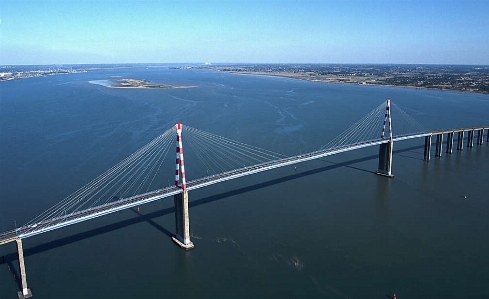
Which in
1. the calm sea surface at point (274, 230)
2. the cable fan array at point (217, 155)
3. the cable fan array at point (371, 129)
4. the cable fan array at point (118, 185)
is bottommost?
the calm sea surface at point (274, 230)

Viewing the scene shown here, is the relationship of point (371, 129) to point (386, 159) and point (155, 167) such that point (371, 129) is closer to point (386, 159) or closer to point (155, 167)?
point (386, 159)

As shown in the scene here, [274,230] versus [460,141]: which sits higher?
[460,141]

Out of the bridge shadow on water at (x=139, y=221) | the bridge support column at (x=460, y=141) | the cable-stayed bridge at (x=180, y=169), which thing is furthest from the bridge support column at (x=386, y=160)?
the bridge support column at (x=460, y=141)

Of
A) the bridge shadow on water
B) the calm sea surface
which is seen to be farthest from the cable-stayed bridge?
the bridge shadow on water

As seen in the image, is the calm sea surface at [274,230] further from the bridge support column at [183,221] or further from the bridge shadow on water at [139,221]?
the bridge support column at [183,221]

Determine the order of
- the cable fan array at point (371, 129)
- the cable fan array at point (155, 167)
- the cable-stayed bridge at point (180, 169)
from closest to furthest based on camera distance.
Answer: the cable-stayed bridge at point (180, 169)
the cable fan array at point (155, 167)
the cable fan array at point (371, 129)

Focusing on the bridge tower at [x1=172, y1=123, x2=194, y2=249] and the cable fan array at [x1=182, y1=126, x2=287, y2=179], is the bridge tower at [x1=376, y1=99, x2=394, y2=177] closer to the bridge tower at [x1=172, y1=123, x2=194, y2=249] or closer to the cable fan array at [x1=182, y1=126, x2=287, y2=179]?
the cable fan array at [x1=182, y1=126, x2=287, y2=179]

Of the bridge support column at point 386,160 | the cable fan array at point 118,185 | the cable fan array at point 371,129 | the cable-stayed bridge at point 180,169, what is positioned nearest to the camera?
the cable-stayed bridge at point 180,169

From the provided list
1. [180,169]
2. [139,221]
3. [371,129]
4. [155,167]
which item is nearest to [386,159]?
[371,129]
